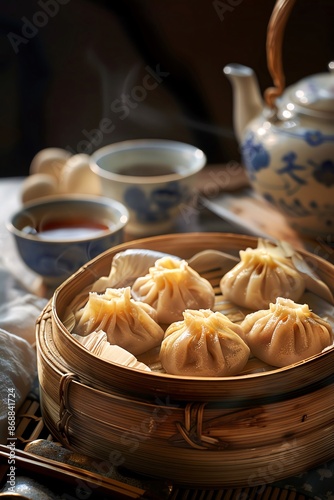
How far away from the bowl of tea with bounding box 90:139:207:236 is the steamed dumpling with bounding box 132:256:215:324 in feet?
1.60

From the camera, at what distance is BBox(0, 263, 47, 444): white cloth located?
3.62 feet

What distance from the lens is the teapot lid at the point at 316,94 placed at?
1.57 meters

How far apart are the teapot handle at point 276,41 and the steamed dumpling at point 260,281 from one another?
559 mm

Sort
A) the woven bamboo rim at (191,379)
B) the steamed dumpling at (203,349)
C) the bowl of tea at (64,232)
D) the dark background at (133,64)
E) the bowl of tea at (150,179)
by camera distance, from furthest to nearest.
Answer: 1. the dark background at (133,64)
2. the bowl of tea at (150,179)
3. the bowl of tea at (64,232)
4. the steamed dumpling at (203,349)
5. the woven bamboo rim at (191,379)

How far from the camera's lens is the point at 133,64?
9.57ft

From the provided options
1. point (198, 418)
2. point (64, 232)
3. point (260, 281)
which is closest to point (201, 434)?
point (198, 418)

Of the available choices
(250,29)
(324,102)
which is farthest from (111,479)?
(250,29)

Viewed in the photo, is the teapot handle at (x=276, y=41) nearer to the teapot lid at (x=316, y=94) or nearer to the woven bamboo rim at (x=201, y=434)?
the teapot lid at (x=316, y=94)

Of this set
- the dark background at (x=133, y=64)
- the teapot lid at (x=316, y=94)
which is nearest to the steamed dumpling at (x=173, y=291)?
the teapot lid at (x=316, y=94)

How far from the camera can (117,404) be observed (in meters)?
0.93

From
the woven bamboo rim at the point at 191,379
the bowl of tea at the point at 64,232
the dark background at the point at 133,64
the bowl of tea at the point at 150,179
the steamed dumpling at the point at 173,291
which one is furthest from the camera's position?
the dark background at the point at 133,64

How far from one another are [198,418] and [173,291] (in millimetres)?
337

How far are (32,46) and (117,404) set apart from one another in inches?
91.4

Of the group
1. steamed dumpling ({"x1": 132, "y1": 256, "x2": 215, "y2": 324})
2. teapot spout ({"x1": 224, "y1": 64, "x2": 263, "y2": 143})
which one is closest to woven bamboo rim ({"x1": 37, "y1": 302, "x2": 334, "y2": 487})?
steamed dumpling ({"x1": 132, "y1": 256, "x2": 215, "y2": 324})
